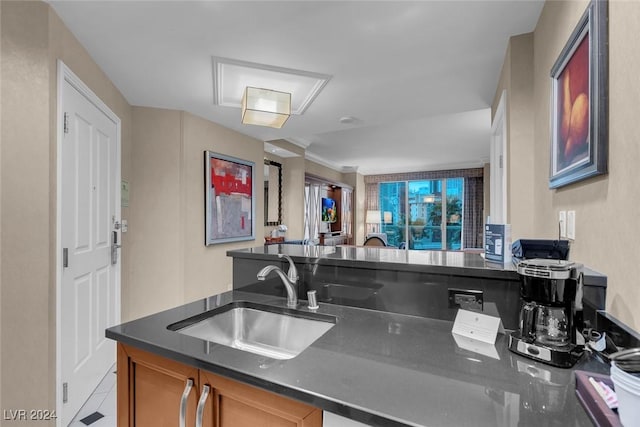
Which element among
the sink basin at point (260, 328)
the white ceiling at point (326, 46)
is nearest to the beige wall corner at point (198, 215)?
the white ceiling at point (326, 46)

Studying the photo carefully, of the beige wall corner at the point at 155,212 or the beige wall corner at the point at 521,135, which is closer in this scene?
the beige wall corner at the point at 521,135

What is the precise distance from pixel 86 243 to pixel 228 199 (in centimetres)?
169

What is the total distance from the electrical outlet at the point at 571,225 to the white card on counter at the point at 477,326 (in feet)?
1.53

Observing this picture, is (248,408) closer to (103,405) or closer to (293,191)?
(103,405)

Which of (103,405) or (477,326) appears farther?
(103,405)

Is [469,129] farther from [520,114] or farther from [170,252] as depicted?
[170,252]

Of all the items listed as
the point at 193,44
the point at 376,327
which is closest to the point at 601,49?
the point at 376,327

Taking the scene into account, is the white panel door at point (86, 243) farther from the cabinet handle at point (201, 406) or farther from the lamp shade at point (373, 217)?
the lamp shade at point (373, 217)

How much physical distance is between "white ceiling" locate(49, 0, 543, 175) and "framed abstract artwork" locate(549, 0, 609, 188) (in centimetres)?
62

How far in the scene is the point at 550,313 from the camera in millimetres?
896

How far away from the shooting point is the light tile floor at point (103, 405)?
185 cm

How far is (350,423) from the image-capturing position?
687 millimetres

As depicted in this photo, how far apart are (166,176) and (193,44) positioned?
1454 mm

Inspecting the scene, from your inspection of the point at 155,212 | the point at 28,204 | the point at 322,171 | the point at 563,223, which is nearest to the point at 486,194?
the point at 322,171
